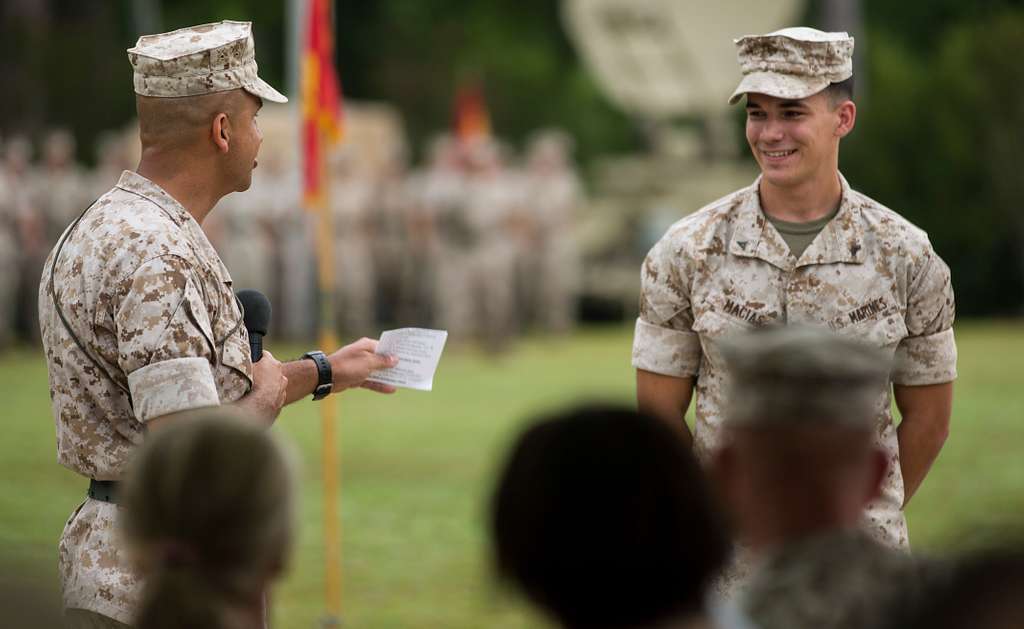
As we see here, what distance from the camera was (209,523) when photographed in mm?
2627

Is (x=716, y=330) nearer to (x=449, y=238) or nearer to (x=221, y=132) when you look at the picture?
(x=221, y=132)

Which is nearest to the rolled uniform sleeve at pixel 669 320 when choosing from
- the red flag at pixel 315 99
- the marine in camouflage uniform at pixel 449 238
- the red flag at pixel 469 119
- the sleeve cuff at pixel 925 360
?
the sleeve cuff at pixel 925 360

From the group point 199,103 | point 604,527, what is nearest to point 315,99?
point 199,103

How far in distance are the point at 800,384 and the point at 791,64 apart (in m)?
1.92

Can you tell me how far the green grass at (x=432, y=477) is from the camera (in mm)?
8305

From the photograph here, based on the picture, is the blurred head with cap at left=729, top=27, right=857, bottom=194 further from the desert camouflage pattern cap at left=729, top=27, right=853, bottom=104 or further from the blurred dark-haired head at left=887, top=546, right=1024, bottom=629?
the blurred dark-haired head at left=887, top=546, right=1024, bottom=629

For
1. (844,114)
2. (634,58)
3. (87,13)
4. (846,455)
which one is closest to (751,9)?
(634,58)

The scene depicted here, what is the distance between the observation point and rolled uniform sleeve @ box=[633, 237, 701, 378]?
4559mm

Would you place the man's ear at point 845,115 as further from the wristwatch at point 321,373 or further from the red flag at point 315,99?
the red flag at point 315,99

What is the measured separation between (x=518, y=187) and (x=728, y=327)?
826 inches

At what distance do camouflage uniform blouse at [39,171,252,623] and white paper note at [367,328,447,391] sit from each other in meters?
0.61

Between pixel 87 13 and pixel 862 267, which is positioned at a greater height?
pixel 862 267

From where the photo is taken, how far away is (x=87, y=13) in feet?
135

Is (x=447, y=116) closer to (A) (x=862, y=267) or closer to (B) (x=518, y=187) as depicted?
(B) (x=518, y=187)
